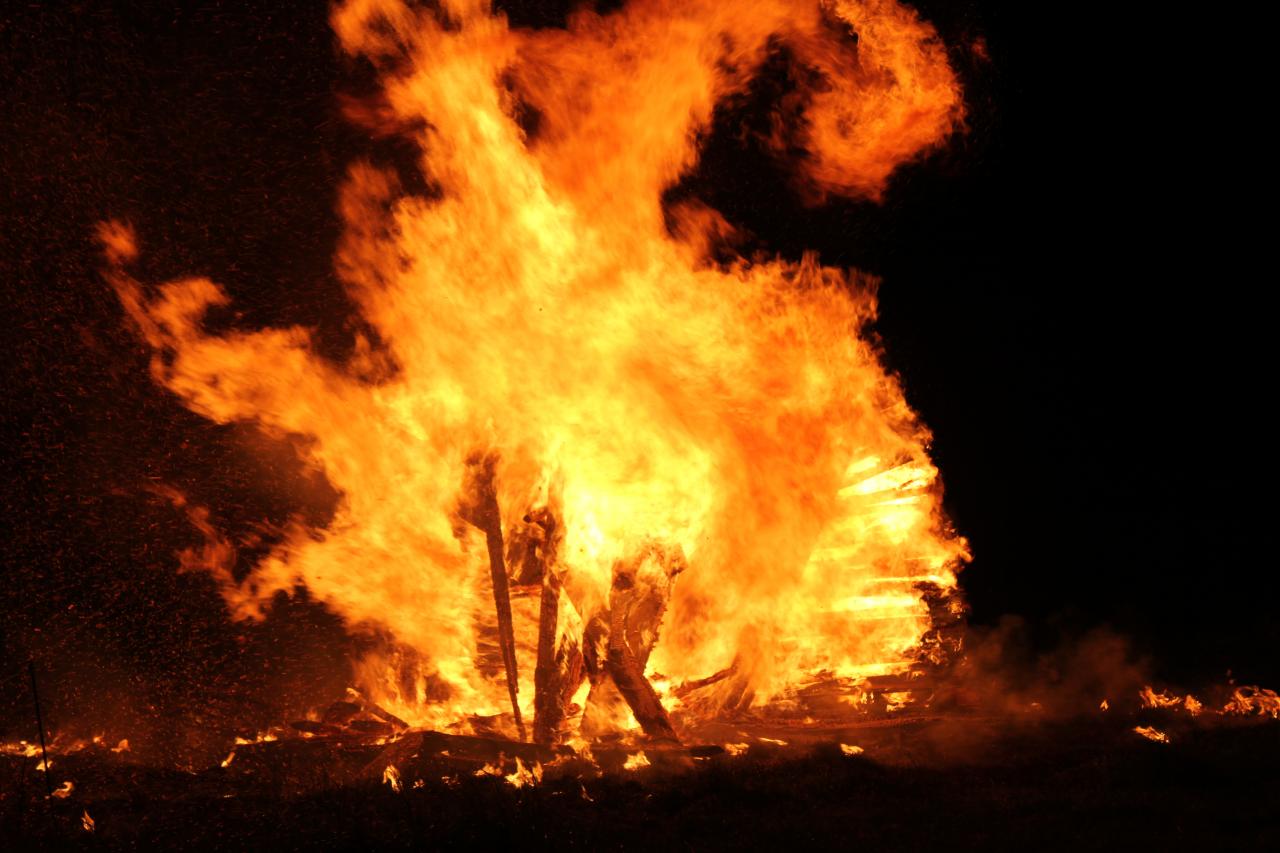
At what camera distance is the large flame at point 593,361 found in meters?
6.49

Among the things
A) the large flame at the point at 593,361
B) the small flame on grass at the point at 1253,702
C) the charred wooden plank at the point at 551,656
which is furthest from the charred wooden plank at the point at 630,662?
the small flame on grass at the point at 1253,702

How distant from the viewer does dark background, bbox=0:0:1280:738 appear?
704 cm

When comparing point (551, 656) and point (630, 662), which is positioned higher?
point (551, 656)

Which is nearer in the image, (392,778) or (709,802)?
(709,802)

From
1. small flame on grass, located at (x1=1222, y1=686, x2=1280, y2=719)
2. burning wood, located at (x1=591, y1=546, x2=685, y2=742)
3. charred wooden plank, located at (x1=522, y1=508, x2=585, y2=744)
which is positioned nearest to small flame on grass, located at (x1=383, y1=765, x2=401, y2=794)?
charred wooden plank, located at (x1=522, y1=508, x2=585, y2=744)

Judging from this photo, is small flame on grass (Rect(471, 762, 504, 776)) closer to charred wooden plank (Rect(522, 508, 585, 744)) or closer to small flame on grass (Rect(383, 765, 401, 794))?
small flame on grass (Rect(383, 765, 401, 794))

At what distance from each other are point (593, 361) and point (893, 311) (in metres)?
3.97

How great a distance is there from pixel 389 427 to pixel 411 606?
4.86ft

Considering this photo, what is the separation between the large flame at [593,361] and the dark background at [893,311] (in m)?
0.49

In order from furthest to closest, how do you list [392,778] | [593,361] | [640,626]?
[593,361], [640,626], [392,778]

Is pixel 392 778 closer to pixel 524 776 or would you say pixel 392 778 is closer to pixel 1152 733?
pixel 524 776

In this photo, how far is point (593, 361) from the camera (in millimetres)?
6570

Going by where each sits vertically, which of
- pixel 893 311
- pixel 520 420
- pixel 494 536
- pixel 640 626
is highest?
pixel 893 311

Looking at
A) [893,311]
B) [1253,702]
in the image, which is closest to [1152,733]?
[1253,702]
